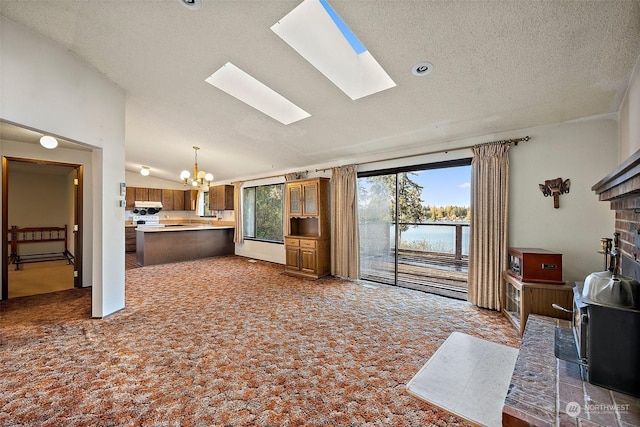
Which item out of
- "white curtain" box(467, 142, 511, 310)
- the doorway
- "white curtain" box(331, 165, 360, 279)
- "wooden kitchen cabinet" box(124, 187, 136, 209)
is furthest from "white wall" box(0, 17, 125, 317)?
"white curtain" box(467, 142, 511, 310)

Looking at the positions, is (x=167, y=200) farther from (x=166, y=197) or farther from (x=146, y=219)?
(x=146, y=219)

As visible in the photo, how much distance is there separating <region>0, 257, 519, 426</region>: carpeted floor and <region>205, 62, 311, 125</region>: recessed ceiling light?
107 inches

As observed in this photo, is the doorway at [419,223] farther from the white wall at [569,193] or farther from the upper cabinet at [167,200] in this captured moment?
the upper cabinet at [167,200]

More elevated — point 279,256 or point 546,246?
point 546,246

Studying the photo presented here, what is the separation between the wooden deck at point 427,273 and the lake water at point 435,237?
19 centimetres

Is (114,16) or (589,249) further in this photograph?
(589,249)

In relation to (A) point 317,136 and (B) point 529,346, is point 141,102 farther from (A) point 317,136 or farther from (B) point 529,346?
(B) point 529,346

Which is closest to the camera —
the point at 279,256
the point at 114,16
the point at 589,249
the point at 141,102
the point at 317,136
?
the point at 114,16

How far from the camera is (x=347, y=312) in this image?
3191 mm

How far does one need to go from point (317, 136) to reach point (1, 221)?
4.75 meters

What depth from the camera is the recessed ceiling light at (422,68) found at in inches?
87.5

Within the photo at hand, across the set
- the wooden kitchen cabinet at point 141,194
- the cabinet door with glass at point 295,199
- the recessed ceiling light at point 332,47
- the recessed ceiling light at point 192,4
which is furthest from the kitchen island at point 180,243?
the recessed ceiling light at point 332,47

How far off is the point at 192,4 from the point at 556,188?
412cm

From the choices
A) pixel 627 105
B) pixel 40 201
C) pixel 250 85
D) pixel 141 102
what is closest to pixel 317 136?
pixel 250 85
